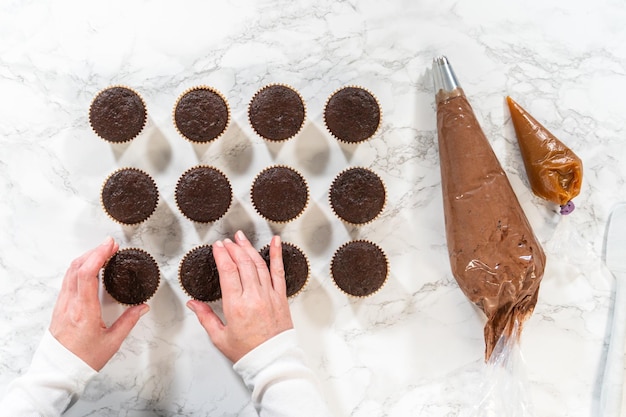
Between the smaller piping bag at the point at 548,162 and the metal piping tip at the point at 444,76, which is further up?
the metal piping tip at the point at 444,76

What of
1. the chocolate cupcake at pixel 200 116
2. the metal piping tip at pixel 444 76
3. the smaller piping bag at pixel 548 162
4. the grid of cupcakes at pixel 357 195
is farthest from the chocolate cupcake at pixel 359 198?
the smaller piping bag at pixel 548 162

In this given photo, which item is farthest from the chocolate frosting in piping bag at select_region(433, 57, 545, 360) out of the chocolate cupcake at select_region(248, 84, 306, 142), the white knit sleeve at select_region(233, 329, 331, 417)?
the white knit sleeve at select_region(233, 329, 331, 417)

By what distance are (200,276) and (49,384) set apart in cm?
82

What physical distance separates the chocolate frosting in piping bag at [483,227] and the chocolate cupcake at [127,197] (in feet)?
4.86

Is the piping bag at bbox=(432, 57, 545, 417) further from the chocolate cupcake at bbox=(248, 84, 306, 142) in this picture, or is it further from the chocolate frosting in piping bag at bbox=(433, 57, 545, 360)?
the chocolate cupcake at bbox=(248, 84, 306, 142)

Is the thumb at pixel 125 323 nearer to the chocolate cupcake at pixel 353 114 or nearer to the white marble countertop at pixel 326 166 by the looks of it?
the white marble countertop at pixel 326 166

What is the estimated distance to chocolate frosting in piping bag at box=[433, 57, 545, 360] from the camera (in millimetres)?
2535

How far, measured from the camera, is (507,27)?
112 inches

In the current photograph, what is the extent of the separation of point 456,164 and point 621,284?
3.68 ft

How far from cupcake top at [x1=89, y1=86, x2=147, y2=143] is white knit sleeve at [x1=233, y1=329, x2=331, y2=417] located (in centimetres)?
123

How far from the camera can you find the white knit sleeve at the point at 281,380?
7.88ft

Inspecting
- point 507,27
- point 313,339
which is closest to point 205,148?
point 313,339

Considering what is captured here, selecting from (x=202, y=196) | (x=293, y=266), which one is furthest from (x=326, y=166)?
(x=202, y=196)

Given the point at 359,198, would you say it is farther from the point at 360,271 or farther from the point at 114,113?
the point at 114,113
